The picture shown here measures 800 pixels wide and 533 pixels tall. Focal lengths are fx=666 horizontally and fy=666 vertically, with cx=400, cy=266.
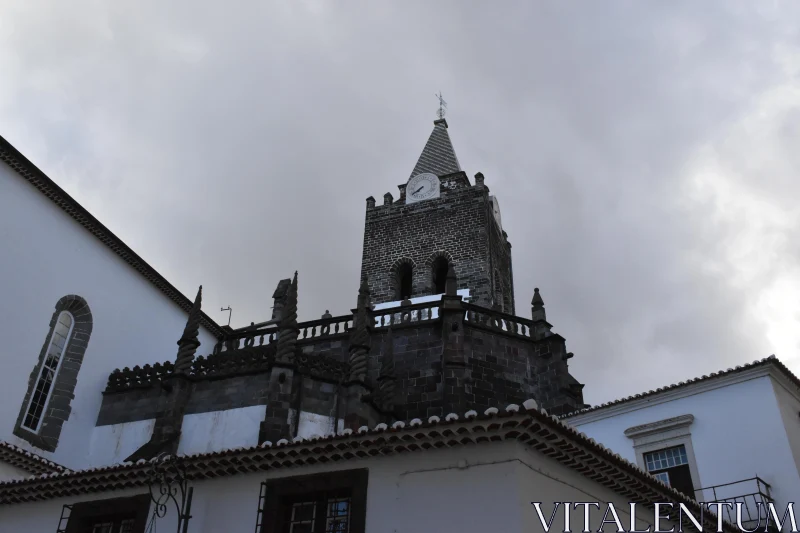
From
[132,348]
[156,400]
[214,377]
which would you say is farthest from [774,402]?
[132,348]

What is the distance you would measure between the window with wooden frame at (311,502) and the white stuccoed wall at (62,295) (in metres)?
10.0

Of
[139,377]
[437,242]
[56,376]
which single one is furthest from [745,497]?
[437,242]

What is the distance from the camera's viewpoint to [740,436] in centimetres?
1648

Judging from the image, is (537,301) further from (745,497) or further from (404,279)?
(404,279)

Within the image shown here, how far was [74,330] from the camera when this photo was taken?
19656 mm

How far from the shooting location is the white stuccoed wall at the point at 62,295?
1719 cm

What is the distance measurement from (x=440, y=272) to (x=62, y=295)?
18523mm

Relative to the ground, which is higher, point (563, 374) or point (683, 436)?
point (563, 374)

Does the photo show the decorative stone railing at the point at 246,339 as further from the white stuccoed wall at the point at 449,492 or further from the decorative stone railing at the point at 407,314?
the white stuccoed wall at the point at 449,492

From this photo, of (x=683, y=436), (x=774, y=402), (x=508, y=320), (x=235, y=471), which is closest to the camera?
(x=235, y=471)

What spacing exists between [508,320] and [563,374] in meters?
2.64

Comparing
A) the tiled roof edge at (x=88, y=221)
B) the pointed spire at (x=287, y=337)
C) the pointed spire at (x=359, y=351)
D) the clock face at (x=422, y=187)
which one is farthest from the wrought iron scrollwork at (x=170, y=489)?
the clock face at (x=422, y=187)

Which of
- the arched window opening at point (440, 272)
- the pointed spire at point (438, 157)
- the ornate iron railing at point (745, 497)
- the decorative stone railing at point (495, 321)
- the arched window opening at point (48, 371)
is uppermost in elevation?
the pointed spire at point (438, 157)

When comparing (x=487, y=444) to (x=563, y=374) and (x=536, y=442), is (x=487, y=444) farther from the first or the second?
(x=563, y=374)
